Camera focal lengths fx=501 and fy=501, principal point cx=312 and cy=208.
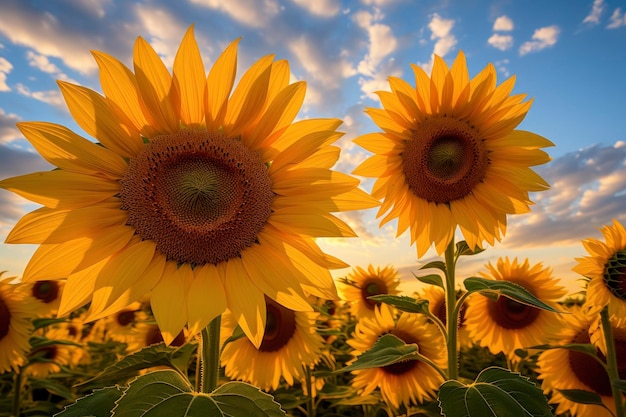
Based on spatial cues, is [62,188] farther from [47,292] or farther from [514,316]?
[47,292]

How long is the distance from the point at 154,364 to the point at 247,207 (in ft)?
3.20

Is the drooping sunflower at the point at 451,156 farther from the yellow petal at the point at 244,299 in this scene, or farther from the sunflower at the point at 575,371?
the yellow petal at the point at 244,299

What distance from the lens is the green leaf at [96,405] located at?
216cm

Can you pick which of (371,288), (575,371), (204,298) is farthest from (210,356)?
(371,288)

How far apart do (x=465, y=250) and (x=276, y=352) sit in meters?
2.16

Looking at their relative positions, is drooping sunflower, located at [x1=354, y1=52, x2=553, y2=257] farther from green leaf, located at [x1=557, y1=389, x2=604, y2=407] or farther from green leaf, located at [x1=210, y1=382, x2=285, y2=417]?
green leaf, located at [x1=210, y1=382, x2=285, y2=417]

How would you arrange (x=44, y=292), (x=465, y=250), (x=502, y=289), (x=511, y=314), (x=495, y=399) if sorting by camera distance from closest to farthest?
(x=495, y=399) → (x=502, y=289) → (x=465, y=250) → (x=511, y=314) → (x=44, y=292)

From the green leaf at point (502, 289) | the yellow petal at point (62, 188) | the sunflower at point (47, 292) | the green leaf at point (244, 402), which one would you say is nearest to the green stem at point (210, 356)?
the green leaf at point (244, 402)

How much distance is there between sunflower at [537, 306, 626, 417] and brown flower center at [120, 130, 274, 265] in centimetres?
375

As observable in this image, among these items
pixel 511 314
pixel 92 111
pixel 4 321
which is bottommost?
pixel 4 321

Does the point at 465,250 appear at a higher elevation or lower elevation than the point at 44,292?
higher

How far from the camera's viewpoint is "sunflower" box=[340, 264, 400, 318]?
23.7 ft

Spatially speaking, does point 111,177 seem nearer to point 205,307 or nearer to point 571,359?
point 205,307

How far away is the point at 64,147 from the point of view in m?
2.10
